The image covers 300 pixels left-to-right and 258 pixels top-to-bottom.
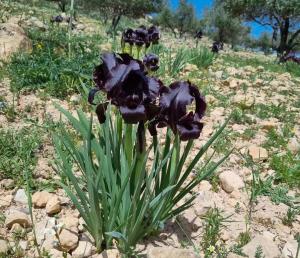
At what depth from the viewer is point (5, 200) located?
2314mm

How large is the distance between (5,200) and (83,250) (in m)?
0.67

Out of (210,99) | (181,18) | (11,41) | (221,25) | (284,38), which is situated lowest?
(210,99)

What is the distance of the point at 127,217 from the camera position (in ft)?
6.11

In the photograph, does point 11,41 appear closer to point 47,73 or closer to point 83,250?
point 47,73

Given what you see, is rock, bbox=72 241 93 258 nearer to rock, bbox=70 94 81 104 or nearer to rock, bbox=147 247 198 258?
rock, bbox=147 247 198 258

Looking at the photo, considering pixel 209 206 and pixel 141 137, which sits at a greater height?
pixel 141 137

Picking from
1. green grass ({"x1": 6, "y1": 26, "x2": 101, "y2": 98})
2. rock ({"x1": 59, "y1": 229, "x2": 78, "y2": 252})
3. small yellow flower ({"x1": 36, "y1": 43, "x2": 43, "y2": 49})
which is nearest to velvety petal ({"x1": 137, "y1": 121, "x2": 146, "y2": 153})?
rock ({"x1": 59, "y1": 229, "x2": 78, "y2": 252})

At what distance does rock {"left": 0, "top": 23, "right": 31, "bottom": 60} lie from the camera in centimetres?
502

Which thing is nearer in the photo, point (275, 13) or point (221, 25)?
point (275, 13)

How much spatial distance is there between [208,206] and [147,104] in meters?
1.10

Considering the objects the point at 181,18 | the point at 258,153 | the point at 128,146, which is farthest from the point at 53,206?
the point at 181,18

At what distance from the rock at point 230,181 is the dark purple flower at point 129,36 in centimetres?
227

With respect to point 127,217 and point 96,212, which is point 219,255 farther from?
point 96,212

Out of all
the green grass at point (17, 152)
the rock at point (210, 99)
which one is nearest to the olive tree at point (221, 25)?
the rock at point (210, 99)
